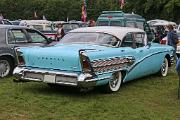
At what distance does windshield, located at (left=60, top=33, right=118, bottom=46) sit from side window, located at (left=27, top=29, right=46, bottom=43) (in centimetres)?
210

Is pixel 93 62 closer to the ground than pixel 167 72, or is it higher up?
higher up

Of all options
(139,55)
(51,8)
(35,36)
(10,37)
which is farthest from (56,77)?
(51,8)

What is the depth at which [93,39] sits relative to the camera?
963cm

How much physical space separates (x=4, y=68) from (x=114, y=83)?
312cm

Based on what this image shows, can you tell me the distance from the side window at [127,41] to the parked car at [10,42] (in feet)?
9.58

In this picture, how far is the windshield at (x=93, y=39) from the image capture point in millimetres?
9526

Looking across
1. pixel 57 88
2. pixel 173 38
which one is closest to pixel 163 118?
pixel 57 88

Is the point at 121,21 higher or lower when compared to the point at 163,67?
higher

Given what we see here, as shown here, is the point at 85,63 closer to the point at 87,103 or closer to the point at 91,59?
the point at 91,59

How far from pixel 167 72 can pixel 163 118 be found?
5579 mm

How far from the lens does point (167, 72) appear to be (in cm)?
1260

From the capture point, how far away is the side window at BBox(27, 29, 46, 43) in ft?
38.9

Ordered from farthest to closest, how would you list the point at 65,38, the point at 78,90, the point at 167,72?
the point at 167,72
the point at 65,38
the point at 78,90

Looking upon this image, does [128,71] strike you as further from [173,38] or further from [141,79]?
[173,38]
